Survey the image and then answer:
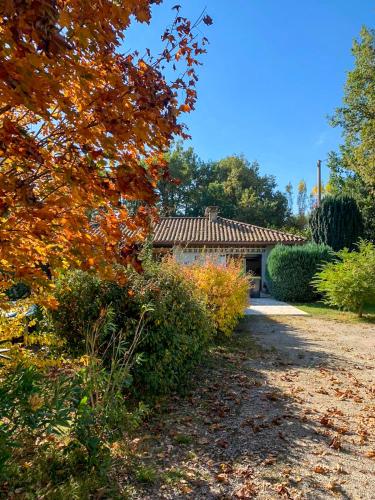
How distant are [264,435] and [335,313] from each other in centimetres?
1127

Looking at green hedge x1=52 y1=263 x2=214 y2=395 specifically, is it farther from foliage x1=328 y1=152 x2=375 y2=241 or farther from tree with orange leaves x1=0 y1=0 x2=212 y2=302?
foliage x1=328 y1=152 x2=375 y2=241

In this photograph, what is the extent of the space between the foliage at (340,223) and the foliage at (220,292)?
43.9 ft

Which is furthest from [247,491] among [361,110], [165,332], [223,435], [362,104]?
[362,104]

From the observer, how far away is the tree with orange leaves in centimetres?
147

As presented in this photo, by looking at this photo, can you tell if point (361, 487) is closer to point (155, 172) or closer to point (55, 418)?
point (55, 418)

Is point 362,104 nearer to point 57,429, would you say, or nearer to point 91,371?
point 91,371

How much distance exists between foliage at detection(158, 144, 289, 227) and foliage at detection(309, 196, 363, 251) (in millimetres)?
16655

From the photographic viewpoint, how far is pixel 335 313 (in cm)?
1383

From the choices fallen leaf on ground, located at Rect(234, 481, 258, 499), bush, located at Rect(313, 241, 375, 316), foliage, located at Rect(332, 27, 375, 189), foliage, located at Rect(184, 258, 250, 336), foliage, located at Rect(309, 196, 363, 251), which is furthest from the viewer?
foliage, located at Rect(309, 196, 363, 251)

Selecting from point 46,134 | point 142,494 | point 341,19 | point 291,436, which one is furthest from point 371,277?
point 46,134

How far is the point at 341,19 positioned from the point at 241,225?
16.1m

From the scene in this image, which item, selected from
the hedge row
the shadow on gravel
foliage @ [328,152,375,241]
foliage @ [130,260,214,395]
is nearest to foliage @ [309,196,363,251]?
foliage @ [328,152,375,241]

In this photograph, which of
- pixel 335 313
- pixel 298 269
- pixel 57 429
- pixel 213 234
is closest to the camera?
pixel 57 429

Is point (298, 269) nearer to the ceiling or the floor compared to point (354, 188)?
nearer to the floor
